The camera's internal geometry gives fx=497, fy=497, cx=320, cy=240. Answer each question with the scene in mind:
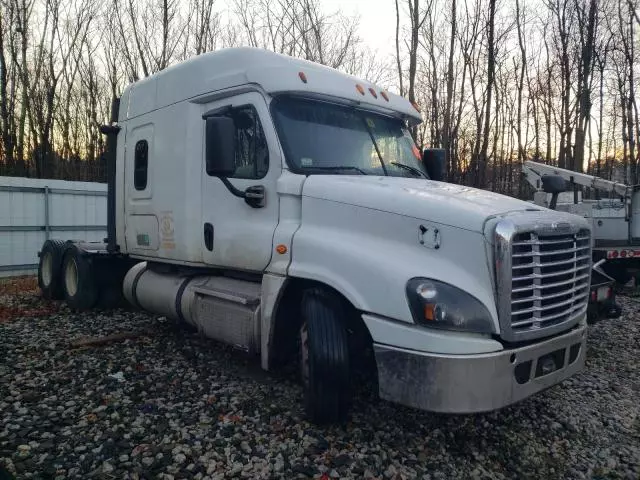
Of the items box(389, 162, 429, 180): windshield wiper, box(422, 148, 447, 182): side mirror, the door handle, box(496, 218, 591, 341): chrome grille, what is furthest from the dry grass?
box(496, 218, 591, 341): chrome grille

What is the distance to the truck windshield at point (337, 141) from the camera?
14.5 feet

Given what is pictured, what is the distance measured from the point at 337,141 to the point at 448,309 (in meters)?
2.10

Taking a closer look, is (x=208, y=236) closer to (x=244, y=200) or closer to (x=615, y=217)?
(x=244, y=200)

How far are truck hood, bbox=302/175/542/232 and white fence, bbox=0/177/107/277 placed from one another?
10.7m

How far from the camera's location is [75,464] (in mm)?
3404

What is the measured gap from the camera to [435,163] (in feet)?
18.1

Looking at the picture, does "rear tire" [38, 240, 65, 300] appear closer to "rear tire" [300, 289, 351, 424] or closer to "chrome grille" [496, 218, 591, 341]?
"rear tire" [300, 289, 351, 424]

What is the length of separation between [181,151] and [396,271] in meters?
3.19

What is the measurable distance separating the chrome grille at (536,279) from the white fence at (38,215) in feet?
40.3

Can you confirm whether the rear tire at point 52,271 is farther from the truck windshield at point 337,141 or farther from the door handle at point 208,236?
the truck windshield at point 337,141

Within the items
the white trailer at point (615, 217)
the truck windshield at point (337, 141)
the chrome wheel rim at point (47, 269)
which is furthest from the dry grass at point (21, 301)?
the white trailer at point (615, 217)

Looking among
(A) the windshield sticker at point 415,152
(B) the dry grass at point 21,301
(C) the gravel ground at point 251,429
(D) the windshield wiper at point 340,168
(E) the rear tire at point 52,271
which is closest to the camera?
(C) the gravel ground at point 251,429

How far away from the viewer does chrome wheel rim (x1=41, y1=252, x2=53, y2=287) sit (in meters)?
8.89

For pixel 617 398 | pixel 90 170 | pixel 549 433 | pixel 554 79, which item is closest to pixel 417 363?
pixel 549 433
